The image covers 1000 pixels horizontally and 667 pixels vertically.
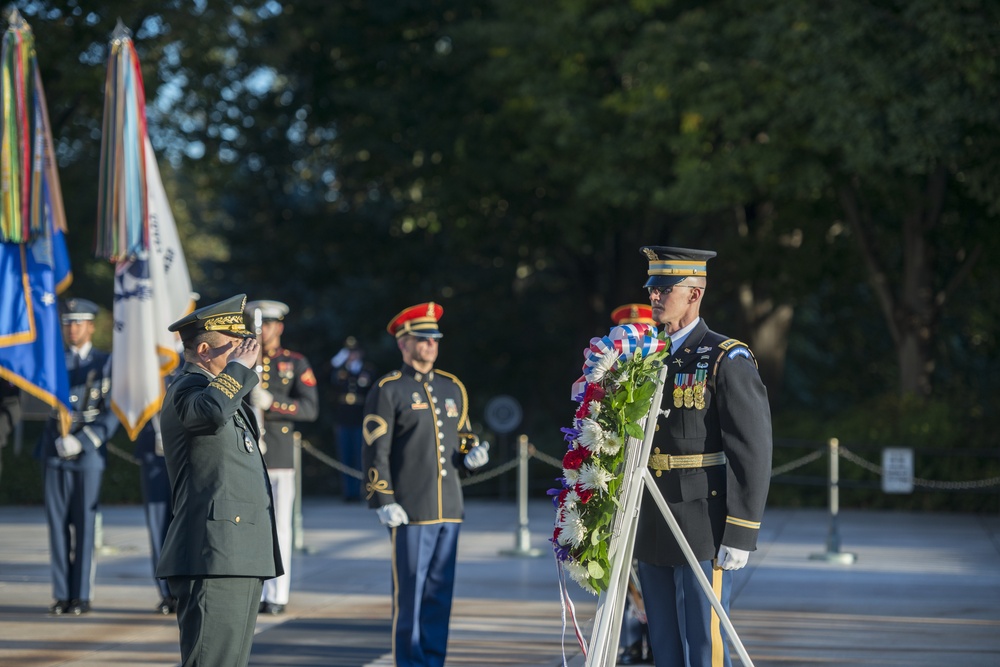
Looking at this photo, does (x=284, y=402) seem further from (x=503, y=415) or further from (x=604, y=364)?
(x=503, y=415)

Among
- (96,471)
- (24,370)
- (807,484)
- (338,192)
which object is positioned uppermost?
(338,192)

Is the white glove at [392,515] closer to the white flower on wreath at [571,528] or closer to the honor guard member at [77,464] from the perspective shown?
the white flower on wreath at [571,528]

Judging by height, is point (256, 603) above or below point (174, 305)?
below

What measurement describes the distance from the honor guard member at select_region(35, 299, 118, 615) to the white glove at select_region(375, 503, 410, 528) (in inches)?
132

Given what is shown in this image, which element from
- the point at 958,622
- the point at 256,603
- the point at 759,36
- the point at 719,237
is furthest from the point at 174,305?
the point at 719,237

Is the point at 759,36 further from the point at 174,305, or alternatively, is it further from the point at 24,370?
the point at 24,370

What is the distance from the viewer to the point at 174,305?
10.8m

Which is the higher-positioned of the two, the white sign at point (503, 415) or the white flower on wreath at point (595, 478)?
the white flower on wreath at point (595, 478)

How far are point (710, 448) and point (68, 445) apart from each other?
590 centimetres

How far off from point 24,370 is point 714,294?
784 inches

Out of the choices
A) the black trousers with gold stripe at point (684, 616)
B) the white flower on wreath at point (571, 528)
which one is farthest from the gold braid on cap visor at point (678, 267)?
the black trousers with gold stripe at point (684, 616)

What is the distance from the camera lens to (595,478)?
18.6 feet

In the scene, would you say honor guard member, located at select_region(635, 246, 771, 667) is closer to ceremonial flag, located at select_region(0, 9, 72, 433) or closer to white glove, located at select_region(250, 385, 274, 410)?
white glove, located at select_region(250, 385, 274, 410)

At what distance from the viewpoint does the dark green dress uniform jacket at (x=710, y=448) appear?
5.73 m
